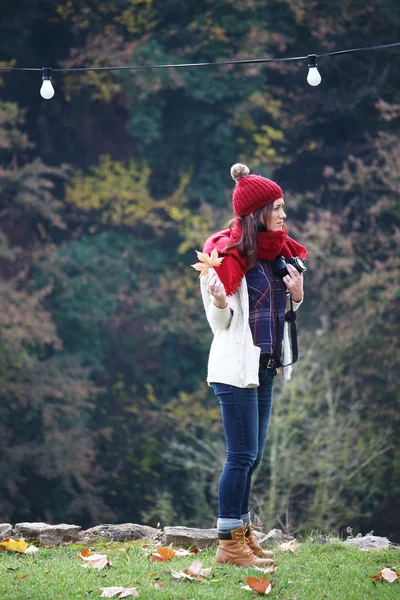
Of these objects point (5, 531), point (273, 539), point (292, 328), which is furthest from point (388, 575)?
point (5, 531)

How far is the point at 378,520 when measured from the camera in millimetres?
A: 10758

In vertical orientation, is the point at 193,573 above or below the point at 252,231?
→ below

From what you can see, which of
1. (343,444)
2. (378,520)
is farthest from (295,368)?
(378,520)

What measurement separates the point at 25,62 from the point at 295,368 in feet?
19.7

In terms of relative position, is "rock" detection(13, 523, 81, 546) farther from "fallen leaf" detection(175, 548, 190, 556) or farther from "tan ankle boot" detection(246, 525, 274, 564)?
"tan ankle boot" detection(246, 525, 274, 564)

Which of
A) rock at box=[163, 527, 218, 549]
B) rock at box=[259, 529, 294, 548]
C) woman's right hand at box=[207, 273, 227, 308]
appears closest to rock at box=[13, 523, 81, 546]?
rock at box=[163, 527, 218, 549]

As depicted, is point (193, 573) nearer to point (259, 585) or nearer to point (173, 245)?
point (259, 585)

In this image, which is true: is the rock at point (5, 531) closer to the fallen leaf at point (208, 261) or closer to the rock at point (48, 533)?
the rock at point (48, 533)

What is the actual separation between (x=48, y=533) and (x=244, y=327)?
1.42m

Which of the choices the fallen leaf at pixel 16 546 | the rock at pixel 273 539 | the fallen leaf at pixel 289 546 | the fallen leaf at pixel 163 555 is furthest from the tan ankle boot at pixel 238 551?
the fallen leaf at pixel 16 546

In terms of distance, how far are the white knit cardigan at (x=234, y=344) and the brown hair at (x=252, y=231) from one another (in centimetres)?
9

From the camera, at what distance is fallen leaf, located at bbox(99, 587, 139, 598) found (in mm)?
2922

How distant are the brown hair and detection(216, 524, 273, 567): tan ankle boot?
0.97m

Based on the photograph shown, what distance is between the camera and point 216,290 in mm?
3051
